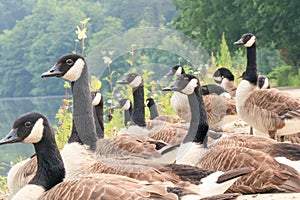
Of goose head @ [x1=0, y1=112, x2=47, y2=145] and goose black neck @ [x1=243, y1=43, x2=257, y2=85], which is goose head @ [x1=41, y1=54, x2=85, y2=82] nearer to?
goose head @ [x1=0, y1=112, x2=47, y2=145]

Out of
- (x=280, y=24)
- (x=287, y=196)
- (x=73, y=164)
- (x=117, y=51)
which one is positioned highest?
(x=280, y=24)

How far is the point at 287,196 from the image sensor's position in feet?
17.4

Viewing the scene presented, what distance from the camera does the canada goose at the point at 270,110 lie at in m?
7.76

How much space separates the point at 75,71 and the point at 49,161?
141 centimetres

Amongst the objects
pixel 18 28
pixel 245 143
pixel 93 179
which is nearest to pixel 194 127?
pixel 245 143

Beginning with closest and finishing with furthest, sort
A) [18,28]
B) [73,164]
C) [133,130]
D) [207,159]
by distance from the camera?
[73,164] < [207,159] < [133,130] < [18,28]

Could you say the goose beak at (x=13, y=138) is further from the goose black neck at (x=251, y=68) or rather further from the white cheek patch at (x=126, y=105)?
the goose black neck at (x=251, y=68)

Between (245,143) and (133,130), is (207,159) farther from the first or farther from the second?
(133,130)

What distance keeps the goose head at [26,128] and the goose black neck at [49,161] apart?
0.08 metres

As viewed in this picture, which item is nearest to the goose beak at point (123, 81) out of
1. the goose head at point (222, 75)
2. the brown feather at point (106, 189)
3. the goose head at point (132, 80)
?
the goose head at point (132, 80)

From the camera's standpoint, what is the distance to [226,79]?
41.7 feet

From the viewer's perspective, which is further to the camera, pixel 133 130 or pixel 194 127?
pixel 133 130

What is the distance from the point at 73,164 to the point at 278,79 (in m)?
26.4

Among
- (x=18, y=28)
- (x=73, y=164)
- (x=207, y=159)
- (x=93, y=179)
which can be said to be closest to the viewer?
(x=93, y=179)
